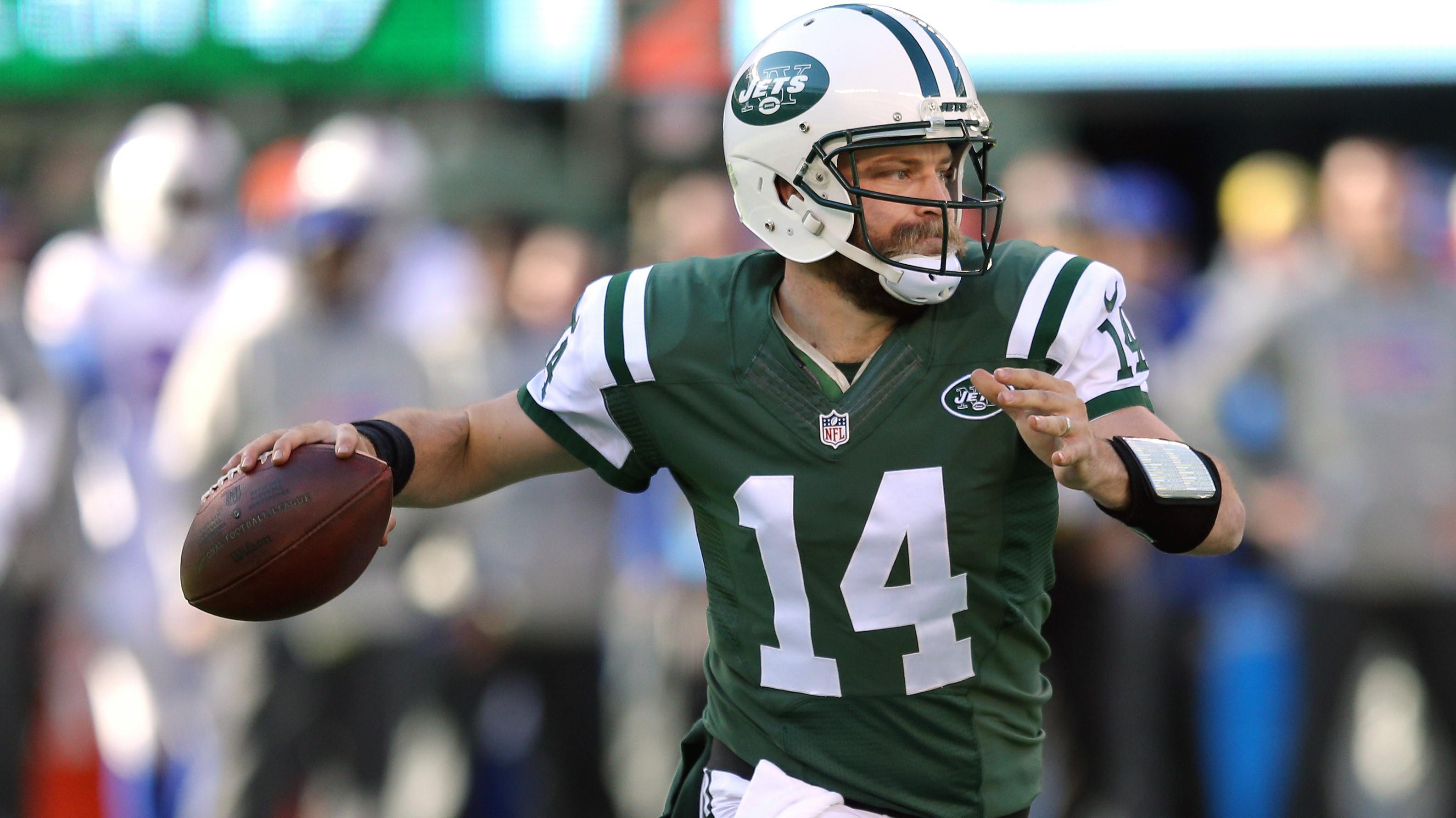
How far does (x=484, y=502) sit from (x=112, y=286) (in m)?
1.53

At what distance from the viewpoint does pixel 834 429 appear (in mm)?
2762

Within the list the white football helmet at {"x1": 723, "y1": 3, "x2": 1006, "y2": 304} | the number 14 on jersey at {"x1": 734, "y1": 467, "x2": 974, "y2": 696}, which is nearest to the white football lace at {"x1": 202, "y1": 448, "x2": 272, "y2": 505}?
the number 14 on jersey at {"x1": 734, "y1": 467, "x2": 974, "y2": 696}

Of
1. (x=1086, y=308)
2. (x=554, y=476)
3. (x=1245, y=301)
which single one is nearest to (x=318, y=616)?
(x=554, y=476)

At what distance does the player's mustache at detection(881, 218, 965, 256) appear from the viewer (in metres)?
2.81

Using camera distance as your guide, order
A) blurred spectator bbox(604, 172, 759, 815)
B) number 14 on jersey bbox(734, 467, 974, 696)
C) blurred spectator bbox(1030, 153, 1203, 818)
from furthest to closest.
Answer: blurred spectator bbox(604, 172, 759, 815)
blurred spectator bbox(1030, 153, 1203, 818)
number 14 on jersey bbox(734, 467, 974, 696)

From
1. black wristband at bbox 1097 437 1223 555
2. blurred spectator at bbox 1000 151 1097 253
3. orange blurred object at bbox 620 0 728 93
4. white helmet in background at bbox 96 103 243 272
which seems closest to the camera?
black wristband at bbox 1097 437 1223 555

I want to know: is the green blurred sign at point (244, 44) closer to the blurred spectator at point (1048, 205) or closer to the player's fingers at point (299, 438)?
the blurred spectator at point (1048, 205)

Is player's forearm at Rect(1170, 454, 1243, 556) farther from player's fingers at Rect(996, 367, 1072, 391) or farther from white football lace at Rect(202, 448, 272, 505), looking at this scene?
white football lace at Rect(202, 448, 272, 505)

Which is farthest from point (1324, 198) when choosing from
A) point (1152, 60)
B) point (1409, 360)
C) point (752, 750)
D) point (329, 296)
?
point (752, 750)

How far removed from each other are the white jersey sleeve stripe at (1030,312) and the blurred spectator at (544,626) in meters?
2.83

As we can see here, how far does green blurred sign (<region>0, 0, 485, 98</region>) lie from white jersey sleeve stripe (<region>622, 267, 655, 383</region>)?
12.8 ft

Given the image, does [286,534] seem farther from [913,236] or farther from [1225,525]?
[1225,525]

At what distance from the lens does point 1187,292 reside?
6.32 meters

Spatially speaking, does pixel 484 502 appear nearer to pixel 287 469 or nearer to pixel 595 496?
pixel 595 496
